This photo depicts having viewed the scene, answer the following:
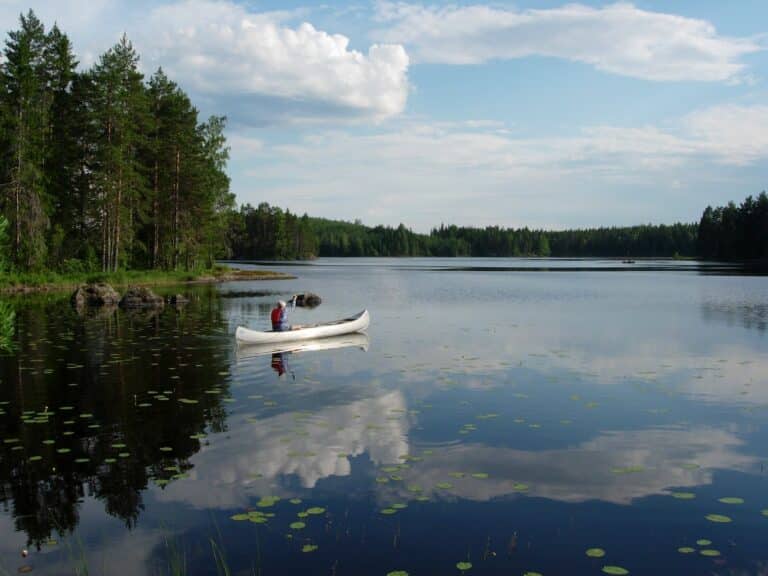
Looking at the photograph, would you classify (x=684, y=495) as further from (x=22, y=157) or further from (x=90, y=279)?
(x=22, y=157)

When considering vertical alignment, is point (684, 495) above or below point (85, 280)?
below

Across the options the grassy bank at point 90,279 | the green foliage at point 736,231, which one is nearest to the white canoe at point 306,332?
the grassy bank at point 90,279

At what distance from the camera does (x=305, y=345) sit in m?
26.4

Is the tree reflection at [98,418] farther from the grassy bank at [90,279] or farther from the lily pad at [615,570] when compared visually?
the grassy bank at [90,279]

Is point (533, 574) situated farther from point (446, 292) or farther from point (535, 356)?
point (446, 292)

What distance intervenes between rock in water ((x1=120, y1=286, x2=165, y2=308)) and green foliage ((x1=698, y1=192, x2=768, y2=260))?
138268 mm

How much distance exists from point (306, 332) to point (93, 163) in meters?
40.8

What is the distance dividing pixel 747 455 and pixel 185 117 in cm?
6908

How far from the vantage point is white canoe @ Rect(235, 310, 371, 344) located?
24797mm

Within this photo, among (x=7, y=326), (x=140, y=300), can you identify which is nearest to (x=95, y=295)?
(x=140, y=300)

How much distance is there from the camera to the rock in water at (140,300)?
139 feet

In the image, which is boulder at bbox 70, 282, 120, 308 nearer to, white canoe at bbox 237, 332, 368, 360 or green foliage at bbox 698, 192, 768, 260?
white canoe at bbox 237, 332, 368, 360

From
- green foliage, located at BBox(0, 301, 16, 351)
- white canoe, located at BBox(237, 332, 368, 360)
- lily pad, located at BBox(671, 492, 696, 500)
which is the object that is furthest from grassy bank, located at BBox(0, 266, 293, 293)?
lily pad, located at BBox(671, 492, 696, 500)

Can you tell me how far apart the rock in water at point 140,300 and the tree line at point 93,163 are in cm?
1186
